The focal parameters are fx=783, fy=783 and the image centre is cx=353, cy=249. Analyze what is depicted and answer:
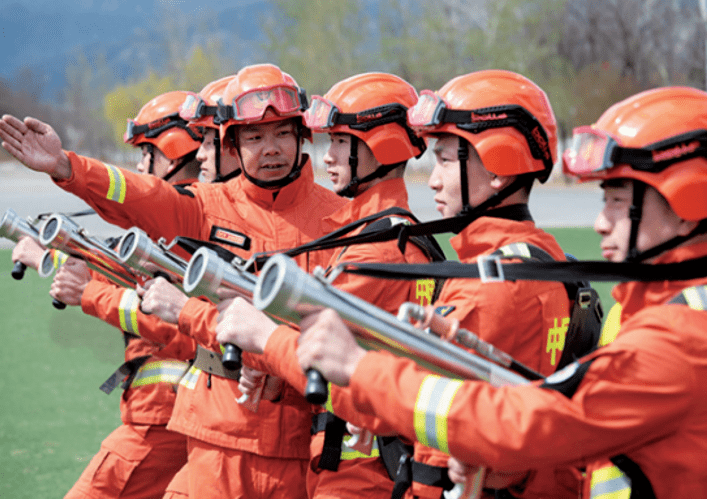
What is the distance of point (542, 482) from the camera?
2082 mm

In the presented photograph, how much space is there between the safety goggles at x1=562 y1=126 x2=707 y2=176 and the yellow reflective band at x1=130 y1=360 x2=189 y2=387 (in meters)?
2.84

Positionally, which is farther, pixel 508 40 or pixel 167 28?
pixel 167 28

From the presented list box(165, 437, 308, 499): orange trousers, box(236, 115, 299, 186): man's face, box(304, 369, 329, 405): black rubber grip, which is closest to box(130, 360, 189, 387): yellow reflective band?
box(165, 437, 308, 499): orange trousers

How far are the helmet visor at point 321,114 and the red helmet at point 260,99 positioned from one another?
277mm

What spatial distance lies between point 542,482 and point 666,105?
1.02 meters

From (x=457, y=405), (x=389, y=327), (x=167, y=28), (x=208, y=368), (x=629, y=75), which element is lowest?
(x=208, y=368)

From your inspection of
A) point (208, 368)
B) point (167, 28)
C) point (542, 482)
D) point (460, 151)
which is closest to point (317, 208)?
point (208, 368)

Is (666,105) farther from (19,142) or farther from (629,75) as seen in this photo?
(629,75)

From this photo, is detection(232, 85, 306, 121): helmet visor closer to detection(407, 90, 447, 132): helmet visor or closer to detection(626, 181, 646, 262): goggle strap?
detection(407, 90, 447, 132): helmet visor

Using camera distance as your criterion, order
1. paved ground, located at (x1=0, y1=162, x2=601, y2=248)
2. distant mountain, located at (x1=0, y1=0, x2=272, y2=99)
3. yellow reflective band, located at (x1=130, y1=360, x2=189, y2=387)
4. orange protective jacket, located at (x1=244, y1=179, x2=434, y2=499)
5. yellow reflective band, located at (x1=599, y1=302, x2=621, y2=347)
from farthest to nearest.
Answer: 1. distant mountain, located at (x1=0, y1=0, x2=272, y2=99)
2. paved ground, located at (x1=0, y1=162, x2=601, y2=248)
3. yellow reflective band, located at (x1=130, y1=360, x2=189, y2=387)
4. orange protective jacket, located at (x1=244, y1=179, x2=434, y2=499)
5. yellow reflective band, located at (x1=599, y1=302, x2=621, y2=347)

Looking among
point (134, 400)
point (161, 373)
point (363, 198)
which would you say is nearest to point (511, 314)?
point (363, 198)

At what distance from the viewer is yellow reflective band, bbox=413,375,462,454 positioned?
165 cm

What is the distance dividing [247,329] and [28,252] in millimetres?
3091

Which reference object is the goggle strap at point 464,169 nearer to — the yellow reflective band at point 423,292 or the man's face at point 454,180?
the man's face at point 454,180
